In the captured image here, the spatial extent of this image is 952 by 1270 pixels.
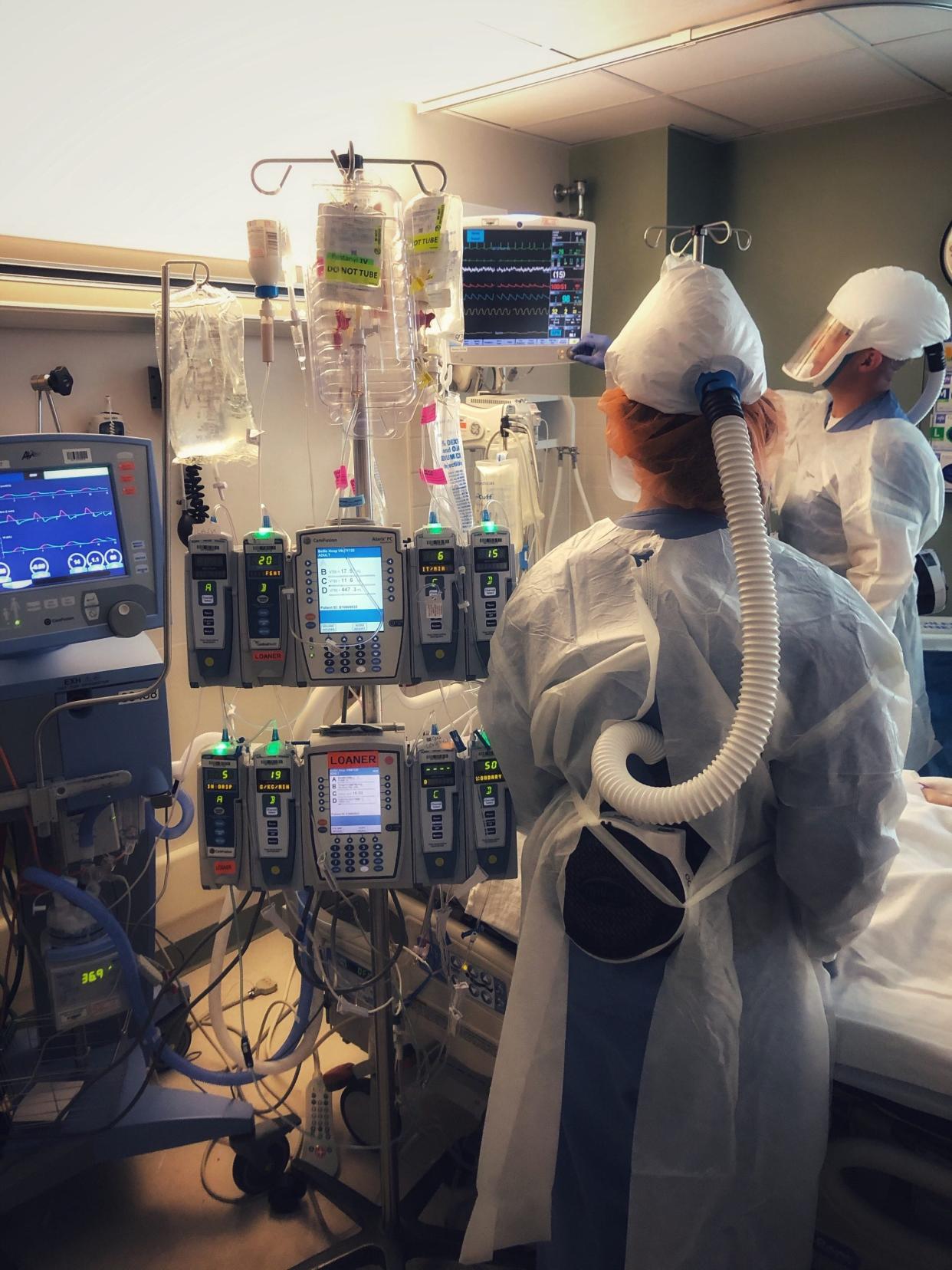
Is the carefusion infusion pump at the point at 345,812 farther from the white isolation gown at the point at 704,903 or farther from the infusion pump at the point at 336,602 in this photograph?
the white isolation gown at the point at 704,903

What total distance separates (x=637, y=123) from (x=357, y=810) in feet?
10.2

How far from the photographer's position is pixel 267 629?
1621mm

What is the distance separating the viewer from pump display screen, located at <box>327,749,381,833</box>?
5.47 feet

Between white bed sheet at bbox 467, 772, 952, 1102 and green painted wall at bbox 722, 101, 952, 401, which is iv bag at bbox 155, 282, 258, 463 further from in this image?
green painted wall at bbox 722, 101, 952, 401

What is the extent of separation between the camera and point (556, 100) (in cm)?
325

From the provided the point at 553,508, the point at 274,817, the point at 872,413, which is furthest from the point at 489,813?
the point at 553,508

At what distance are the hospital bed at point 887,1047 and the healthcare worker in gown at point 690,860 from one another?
0.36ft

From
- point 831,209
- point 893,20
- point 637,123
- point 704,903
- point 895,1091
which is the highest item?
point 637,123

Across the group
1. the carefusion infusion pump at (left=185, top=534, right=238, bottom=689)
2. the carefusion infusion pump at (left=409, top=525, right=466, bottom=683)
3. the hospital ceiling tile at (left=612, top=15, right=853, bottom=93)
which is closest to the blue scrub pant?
the carefusion infusion pump at (left=409, top=525, right=466, bottom=683)

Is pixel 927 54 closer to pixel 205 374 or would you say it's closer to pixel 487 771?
pixel 205 374

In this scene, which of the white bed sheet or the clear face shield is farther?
the clear face shield

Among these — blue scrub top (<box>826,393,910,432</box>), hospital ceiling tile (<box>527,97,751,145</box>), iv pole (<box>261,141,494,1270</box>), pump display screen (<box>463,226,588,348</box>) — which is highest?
hospital ceiling tile (<box>527,97,751,145</box>)

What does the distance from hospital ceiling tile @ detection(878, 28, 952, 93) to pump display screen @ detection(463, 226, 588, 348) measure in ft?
3.86

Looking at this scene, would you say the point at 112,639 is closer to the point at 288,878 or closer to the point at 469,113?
the point at 288,878
